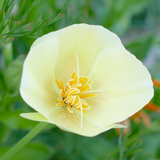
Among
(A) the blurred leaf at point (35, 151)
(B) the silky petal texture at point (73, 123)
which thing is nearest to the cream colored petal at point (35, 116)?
(B) the silky petal texture at point (73, 123)

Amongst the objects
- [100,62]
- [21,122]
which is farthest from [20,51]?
[100,62]

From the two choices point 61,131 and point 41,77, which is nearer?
point 41,77

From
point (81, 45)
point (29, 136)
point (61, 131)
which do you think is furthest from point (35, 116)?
point (61, 131)

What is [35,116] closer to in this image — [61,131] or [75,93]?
[75,93]

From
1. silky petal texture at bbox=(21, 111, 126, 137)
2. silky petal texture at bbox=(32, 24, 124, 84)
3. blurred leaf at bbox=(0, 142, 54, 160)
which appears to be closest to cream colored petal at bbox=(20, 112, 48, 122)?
silky petal texture at bbox=(21, 111, 126, 137)

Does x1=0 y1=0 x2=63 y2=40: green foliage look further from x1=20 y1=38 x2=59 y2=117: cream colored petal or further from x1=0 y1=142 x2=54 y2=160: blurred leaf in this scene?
x1=0 y1=142 x2=54 y2=160: blurred leaf
